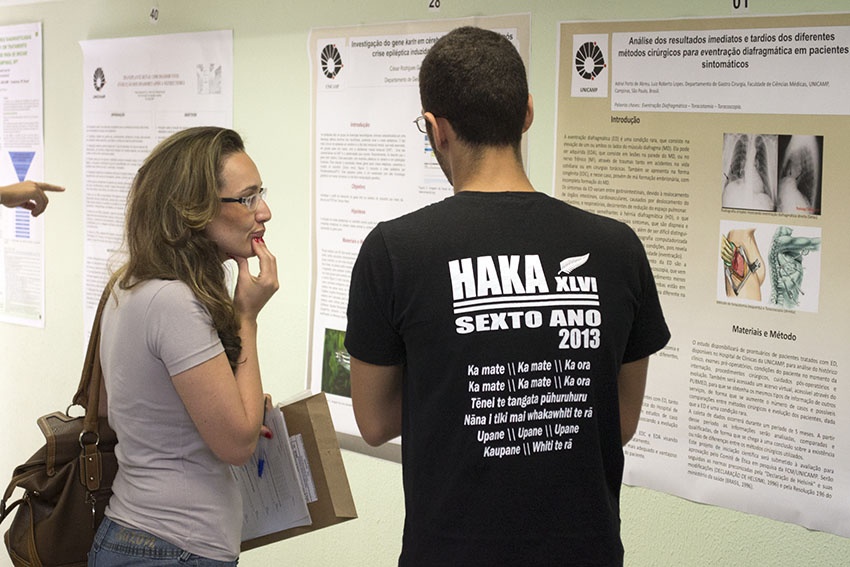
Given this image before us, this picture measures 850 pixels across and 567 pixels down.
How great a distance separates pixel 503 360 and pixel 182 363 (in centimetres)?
58

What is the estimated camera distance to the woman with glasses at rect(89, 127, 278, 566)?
152 centimetres

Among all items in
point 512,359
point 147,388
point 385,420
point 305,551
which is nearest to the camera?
point 512,359

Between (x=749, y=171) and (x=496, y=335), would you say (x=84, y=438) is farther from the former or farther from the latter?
(x=749, y=171)

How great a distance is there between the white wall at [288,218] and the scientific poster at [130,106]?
5 cm

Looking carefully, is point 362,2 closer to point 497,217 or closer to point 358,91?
point 358,91

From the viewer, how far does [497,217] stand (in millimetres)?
1212

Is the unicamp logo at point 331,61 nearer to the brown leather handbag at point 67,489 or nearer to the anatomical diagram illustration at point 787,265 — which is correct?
the brown leather handbag at point 67,489

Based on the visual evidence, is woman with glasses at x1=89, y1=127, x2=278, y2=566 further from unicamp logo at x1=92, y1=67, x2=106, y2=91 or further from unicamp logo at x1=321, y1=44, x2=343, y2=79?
unicamp logo at x1=92, y1=67, x2=106, y2=91

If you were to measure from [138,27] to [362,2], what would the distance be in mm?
943

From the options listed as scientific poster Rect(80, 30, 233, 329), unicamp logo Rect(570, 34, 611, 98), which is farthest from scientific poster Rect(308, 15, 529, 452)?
scientific poster Rect(80, 30, 233, 329)

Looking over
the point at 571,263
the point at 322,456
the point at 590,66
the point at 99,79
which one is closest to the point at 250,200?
the point at 322,456

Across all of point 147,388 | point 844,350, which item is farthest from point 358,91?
point 844,350

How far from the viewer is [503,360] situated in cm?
119

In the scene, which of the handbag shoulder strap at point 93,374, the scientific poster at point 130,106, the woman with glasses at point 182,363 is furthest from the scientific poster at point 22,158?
the woman with glasses at point 182,363
